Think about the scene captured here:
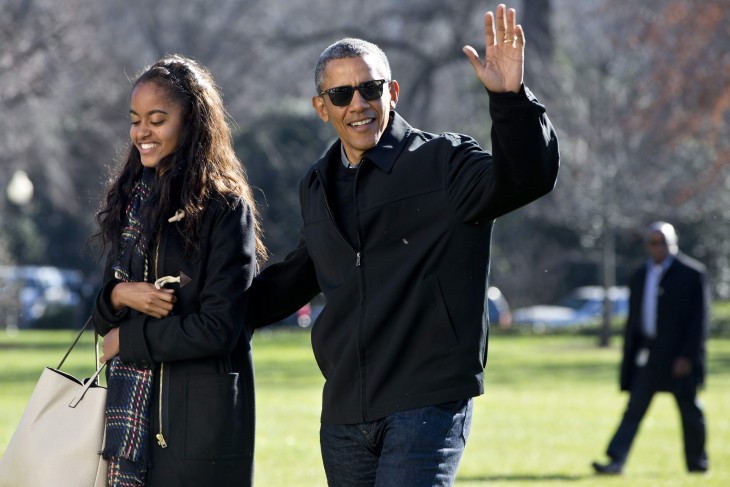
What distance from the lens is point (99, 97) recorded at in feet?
131

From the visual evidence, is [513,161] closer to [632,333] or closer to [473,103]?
[632,333]

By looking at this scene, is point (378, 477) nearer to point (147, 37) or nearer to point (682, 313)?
point (682, 313)

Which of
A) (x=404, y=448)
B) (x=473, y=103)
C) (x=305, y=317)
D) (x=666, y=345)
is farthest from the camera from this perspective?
(x=473, y=103)

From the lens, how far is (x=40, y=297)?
147 ft

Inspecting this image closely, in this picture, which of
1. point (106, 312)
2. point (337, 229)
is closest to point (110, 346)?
point (106, 312)

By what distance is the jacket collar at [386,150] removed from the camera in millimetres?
4512

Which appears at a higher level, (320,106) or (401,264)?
(320,106)

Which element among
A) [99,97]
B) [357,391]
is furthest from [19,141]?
[357,391]

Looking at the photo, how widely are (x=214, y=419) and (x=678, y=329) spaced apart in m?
8.15

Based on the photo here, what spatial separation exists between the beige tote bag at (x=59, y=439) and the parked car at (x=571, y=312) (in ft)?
114

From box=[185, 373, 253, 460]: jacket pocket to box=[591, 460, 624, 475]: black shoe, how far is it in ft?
24.4

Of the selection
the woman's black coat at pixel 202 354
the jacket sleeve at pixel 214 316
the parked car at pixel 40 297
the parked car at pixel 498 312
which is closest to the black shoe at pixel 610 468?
the woman's black coat at pixel 202 354

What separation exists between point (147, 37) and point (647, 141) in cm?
1887

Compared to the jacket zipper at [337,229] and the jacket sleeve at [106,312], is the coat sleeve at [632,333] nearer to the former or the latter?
the jacket zipper at [337,229]
